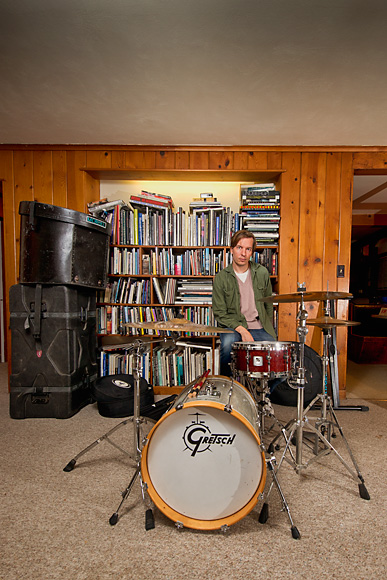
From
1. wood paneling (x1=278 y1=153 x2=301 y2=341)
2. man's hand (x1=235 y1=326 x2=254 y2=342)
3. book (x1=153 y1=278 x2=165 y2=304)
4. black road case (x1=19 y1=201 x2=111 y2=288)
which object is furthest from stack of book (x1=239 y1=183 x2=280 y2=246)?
black road case (x1=19 y1=201 x2=111 y2=288)

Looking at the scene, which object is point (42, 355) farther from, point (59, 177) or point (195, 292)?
point (59, 177)

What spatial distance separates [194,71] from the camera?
178 cm

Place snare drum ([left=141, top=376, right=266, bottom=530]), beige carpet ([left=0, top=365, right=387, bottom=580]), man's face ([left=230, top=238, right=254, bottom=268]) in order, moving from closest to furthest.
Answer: beige carpet ([left=0, top=365, right=387, bottom=580]) → snare drum ([left=141, top=376, right=266, bottom=530]) → man's face ([left=230, top=238, right=254, bottom=268])

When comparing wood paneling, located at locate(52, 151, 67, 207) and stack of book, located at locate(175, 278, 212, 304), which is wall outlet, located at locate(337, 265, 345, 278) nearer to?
stack of book, located at locate(175, 278, 212, 304)

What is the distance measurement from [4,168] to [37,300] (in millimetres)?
1465

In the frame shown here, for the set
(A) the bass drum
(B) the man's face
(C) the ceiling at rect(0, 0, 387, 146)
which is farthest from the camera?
(A) the bass drum

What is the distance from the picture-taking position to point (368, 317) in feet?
15.4

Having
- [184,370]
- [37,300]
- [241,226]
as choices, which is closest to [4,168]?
[37,300]

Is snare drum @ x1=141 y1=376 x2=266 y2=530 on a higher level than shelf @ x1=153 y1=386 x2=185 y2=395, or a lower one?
higher

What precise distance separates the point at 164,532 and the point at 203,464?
1.09 feet

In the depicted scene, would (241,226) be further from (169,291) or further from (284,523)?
(284,523)

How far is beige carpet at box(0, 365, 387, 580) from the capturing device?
3.30 feet

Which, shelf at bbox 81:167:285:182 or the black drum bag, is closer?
the black drum bag

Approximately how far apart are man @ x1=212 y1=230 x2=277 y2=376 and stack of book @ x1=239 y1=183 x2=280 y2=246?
20.3 inches
